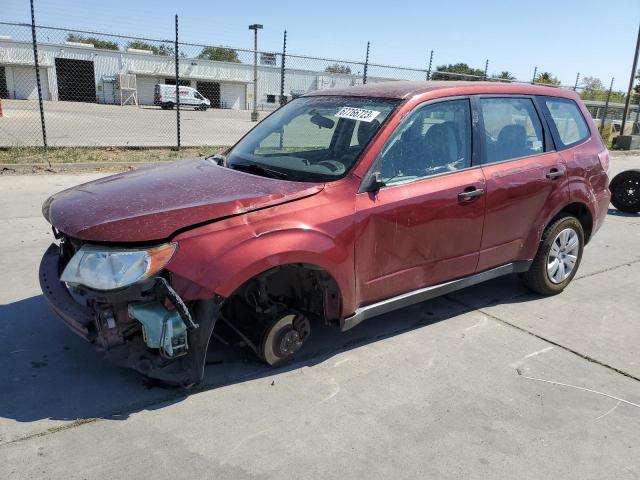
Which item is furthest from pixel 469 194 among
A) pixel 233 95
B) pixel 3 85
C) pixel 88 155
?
pixel 233 95

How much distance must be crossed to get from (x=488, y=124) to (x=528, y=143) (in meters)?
0.53

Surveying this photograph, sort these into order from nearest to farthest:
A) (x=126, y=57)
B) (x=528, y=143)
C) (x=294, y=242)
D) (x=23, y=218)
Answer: (x=294, y=242) → (x=528, y=143) → (x=23, y=218) → (x=126, y=57)

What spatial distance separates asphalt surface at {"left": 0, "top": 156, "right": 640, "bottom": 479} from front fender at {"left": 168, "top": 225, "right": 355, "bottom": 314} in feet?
2.44

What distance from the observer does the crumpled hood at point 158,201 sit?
271cm

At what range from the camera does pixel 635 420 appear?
3021 mm

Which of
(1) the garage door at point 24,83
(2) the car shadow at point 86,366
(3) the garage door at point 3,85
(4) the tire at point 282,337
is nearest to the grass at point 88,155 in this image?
(2) the car shadow at point 86,366

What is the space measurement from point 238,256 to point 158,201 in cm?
59

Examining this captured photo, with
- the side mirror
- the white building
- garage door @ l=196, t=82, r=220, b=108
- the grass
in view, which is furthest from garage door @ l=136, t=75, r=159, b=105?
the side mirror

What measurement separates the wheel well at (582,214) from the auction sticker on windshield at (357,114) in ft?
6.81

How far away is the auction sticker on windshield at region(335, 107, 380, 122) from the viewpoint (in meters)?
3.59

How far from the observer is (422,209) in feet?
11.5

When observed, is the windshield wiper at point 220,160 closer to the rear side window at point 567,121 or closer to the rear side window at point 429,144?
the rear side window at point 429,144

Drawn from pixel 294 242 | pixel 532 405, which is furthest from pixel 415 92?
pixel 532 405

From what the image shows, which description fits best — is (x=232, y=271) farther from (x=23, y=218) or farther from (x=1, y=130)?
(x=1, y=130)
